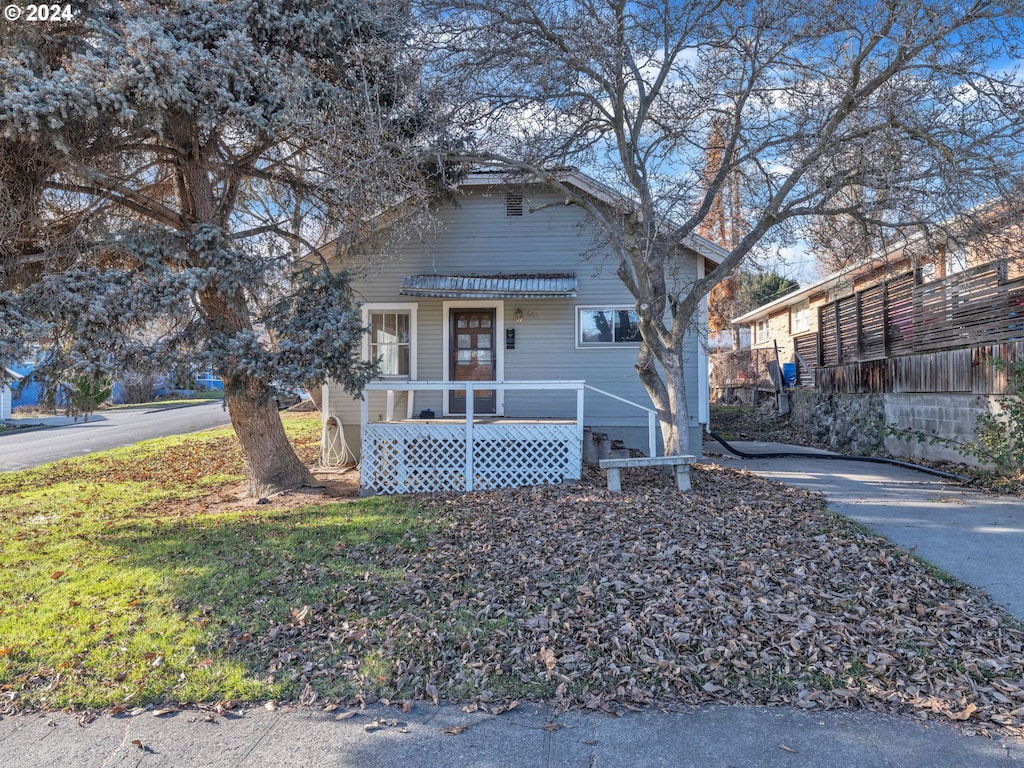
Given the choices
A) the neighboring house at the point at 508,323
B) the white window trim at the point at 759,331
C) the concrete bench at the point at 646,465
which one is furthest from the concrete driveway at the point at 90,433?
the white window trim at the point at 759,331

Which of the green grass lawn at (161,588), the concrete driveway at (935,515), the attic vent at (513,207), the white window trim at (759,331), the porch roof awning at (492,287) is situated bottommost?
the green grass lawn at (161,588)

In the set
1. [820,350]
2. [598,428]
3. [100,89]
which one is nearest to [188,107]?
[100,89]

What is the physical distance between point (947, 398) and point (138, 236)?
11.5 m

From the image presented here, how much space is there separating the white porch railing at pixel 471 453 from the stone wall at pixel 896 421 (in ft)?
17.7

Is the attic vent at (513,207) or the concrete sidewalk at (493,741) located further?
the attic vent at (513,207)

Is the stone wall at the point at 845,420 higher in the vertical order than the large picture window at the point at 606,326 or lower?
lower

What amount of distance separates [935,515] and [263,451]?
8.54 m

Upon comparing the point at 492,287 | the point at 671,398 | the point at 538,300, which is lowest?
the point at 671,398

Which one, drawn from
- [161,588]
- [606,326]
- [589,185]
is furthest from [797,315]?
[161,588]

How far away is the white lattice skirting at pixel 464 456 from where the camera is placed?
9266 mm

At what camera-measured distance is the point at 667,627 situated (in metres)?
4.22

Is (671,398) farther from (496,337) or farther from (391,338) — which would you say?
(391,338)

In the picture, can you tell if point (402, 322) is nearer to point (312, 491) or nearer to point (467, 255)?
point (467, 255)

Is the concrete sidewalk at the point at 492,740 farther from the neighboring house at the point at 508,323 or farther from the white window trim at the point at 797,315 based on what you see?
the white window trim at the point at 797,315
